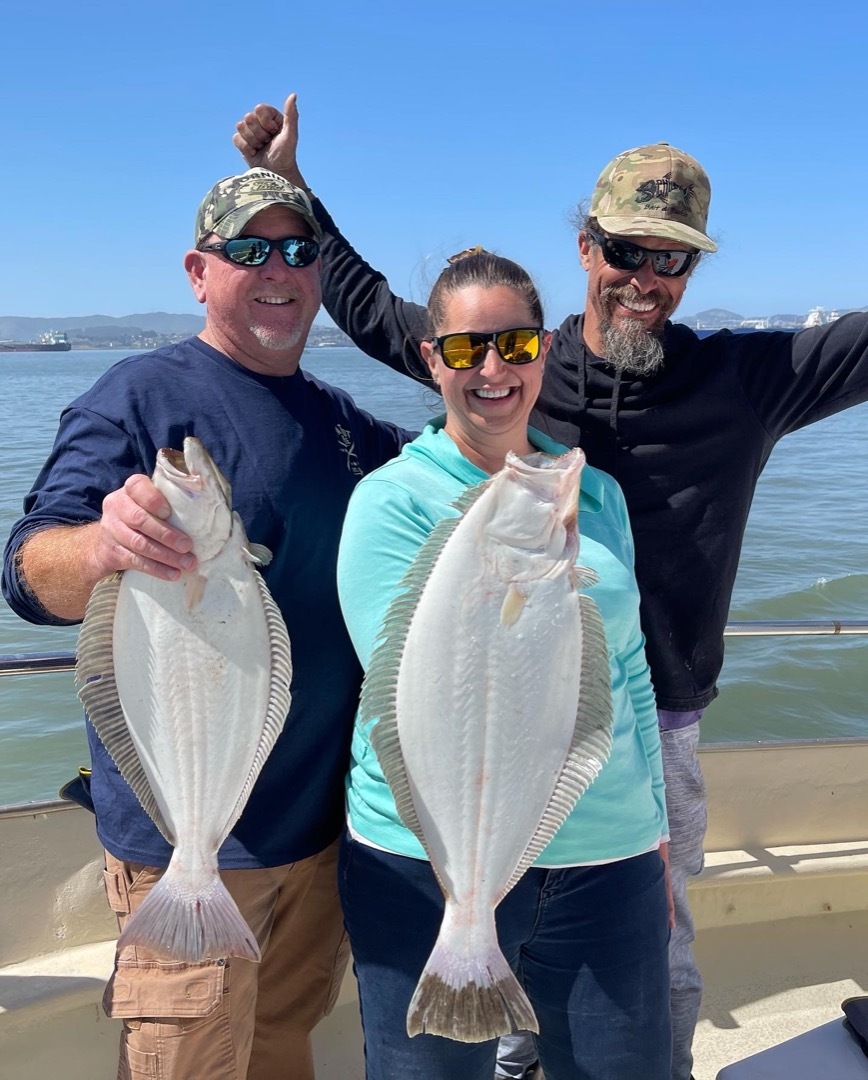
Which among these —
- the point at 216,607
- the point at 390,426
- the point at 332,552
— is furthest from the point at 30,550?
the point at 390,426

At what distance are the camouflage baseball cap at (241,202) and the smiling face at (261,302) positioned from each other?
0.03 m

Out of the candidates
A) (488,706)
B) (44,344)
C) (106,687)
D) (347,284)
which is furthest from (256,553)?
(44,344)

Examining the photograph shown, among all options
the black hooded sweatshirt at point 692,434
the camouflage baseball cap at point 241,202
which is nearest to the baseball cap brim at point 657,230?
the black hooded sweatshirt at point 692,434

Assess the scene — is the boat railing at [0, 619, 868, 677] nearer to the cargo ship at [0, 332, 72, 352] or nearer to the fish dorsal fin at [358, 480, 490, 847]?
the fish dorsal fin at [358, 480, 490, 847]

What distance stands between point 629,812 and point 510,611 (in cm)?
65

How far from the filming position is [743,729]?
343 inches

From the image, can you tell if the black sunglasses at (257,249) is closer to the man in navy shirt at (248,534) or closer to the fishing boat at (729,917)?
the man in navy shirt at (248,534)

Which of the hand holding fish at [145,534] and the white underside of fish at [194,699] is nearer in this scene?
the hand holding fish at [145,534]

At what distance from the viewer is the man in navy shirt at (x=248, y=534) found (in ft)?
7.07

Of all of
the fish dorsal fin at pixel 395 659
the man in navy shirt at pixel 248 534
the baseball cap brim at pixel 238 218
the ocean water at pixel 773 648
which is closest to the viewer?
the fish dorsal fin at pixel 395 659

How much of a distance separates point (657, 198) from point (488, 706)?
1.86 metres

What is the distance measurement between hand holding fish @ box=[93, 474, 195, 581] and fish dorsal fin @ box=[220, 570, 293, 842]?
0.17 m

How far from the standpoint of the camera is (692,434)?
108 inches

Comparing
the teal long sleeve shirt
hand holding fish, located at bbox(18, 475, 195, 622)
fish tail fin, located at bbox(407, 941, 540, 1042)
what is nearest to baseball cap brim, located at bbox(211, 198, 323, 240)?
the teal long sleeve shirt
